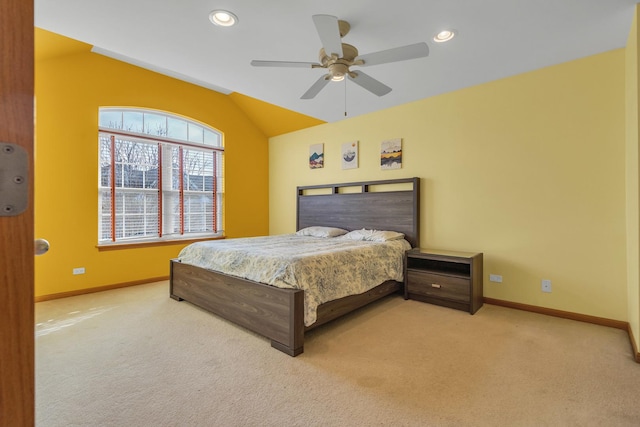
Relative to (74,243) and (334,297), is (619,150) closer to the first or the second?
(334,297)

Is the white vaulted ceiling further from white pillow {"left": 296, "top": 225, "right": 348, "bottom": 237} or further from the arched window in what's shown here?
white pillow {"left": 296, "top": 225, "right": 348, "bottom": 237}

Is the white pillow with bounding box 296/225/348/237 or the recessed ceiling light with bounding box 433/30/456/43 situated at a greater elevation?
the recessed ceiling light with bounding box 433/30/456/43

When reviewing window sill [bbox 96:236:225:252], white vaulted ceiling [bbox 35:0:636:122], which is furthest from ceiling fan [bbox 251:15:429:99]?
window sill [bbox 96:236:225:252]

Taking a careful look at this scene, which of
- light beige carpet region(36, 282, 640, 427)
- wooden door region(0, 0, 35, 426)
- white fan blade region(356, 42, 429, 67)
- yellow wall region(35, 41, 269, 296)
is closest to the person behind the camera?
wooden door region(0, 0, 35, 426)

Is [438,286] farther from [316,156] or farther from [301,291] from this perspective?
[316,156]

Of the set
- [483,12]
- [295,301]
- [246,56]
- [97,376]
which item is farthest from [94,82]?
[483,12]

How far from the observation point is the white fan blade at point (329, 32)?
179 cm

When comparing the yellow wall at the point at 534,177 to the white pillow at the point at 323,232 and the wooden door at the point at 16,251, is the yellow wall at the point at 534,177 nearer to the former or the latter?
the white pillow at the point at 323,232

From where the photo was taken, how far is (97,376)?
78.7 inches

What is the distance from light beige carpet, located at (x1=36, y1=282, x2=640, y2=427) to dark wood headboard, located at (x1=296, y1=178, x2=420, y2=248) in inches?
54.4

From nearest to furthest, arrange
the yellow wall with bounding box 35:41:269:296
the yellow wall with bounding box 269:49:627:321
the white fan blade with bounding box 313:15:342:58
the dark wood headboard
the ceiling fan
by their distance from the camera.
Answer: the white fan blade with bounding box 313:15:342:58 < the ceiling fan < the yellow wall with bounding box 269:49:627:321 < the yellow wall with bounding box 35:41:269:296 < the dark wood headboard

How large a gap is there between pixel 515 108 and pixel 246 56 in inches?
112

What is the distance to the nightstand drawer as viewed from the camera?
3160 millimetres

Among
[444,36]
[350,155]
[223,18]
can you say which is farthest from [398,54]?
[350,155]
